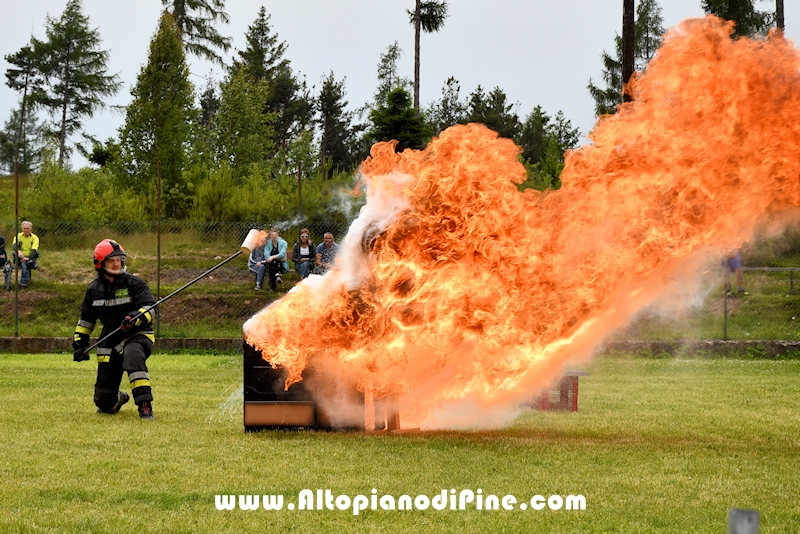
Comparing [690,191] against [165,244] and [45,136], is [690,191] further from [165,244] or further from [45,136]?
[45,136]

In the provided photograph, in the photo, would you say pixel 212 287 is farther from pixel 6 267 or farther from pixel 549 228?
pixel 549 228

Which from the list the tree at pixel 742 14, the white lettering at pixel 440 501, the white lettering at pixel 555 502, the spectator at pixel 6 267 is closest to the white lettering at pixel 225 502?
the white lettering at pixel 440 501

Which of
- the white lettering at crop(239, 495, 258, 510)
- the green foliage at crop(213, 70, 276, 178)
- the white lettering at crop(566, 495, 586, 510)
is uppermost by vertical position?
the green foliage at crop(213, 70, 276, 178)

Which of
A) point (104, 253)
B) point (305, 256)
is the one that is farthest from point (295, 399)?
point (305, 256)

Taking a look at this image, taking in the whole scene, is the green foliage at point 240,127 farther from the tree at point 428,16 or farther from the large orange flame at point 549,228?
the large orange flame at point 549,228

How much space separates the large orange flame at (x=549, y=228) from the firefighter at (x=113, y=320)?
2.23 metres

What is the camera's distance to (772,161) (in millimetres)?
9523

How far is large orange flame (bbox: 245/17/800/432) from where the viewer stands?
955 centimetres

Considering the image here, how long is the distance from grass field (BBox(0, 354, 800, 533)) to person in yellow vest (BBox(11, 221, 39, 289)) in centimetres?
981

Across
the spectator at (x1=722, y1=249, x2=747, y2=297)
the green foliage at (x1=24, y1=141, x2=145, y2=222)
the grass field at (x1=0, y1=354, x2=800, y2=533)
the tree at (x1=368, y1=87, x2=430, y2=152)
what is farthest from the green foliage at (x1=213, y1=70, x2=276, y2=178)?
the grass field at (x1=0, y1=354, x2=800, y2=533)

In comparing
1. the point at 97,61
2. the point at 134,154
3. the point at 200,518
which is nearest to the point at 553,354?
the point at 200,518

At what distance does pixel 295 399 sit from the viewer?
33.2 ft

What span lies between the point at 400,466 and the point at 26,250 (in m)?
16.9

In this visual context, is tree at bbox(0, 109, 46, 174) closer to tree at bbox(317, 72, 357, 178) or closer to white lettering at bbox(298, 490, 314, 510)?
tree at bbox(317, 72, 357, 178)
